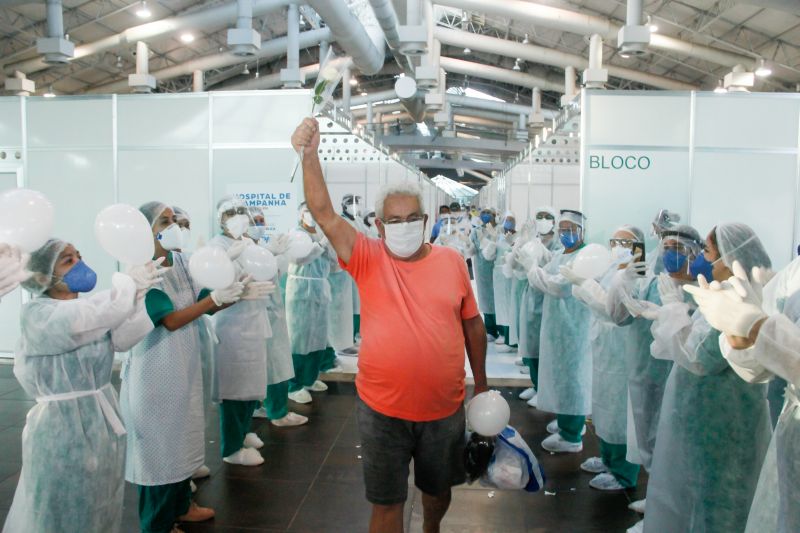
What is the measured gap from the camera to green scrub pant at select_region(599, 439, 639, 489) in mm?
3188

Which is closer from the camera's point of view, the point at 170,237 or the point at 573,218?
the point at 170,237

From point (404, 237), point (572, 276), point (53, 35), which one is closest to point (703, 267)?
point (572, 276)

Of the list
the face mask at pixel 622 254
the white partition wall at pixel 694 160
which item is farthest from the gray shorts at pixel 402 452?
the white partition wall at pixel 694 160

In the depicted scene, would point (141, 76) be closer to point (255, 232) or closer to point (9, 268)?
point (255, 232)

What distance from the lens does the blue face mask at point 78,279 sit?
1959 millimetres

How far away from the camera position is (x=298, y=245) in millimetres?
4055

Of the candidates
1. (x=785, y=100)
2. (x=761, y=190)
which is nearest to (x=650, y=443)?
(x=761, y=190)

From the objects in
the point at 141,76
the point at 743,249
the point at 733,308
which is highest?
the point at 141,76

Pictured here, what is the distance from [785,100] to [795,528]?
4.61 m

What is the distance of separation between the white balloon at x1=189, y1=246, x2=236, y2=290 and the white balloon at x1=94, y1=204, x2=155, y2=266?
1.49 ft

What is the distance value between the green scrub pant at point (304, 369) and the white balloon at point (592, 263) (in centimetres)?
236

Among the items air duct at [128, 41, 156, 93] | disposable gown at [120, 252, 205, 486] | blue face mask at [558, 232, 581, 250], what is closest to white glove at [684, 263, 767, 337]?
disposable gown at [120, 252, 205, 486]

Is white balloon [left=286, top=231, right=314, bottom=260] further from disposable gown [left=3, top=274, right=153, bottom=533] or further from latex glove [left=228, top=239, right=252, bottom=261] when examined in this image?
disposable gown [left=3, top=274, right=153, bottom=533]

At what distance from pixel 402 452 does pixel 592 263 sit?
1.51m
